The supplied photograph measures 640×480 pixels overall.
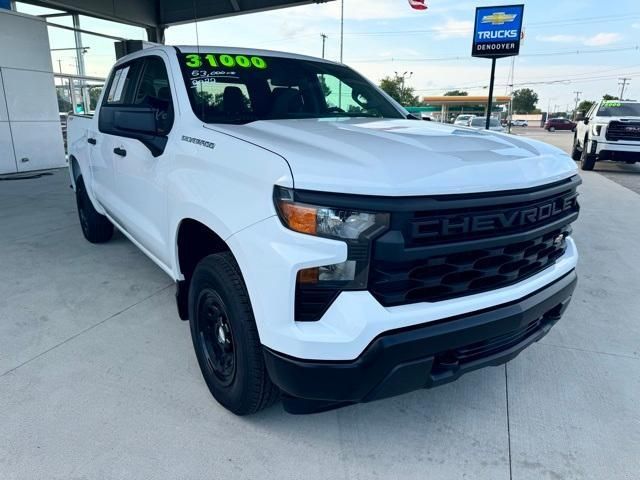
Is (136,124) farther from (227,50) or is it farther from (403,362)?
(403,362)

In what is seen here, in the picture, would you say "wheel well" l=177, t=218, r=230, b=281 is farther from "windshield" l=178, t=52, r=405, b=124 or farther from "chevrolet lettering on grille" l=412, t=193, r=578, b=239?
"chevrolet lettering on grille" l=412, t=193, r=578, b=239

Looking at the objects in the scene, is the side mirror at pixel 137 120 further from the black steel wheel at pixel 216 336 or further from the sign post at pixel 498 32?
the sign post at pixel 498 32

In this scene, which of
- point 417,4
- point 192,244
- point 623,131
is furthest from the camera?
point 623,131

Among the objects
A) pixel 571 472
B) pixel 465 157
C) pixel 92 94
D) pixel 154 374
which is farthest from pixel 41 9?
pixel 571 472

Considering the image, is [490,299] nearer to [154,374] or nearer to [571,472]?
[571,472]

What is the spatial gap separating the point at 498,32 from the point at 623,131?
154 inches

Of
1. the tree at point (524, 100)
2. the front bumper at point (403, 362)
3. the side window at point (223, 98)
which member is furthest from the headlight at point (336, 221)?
the tree at point (524, 100)

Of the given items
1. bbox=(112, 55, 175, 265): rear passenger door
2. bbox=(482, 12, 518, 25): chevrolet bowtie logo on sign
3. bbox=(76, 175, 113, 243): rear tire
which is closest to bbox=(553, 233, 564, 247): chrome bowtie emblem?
bbox=(112, 55, 175, 265): rear passenger door

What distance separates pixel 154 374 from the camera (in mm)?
2752

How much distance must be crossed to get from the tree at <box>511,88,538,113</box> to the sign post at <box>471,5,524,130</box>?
112975 mm

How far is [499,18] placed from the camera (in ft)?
36.7

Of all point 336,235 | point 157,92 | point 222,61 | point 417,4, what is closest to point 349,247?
point 336,235

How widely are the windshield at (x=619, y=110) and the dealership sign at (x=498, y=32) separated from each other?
139 inches

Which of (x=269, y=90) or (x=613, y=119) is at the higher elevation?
(x=269, y=90)
